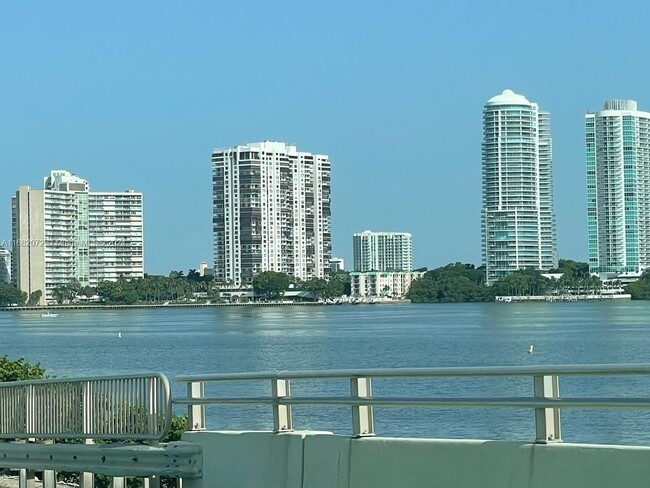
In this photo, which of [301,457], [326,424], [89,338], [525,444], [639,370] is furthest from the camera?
[89,338]

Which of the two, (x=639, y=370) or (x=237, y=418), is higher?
(x=639, y=370)

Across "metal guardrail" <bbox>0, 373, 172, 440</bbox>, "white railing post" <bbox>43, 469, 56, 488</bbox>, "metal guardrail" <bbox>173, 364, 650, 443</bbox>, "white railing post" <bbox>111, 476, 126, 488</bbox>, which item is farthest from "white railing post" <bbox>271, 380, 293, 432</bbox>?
"white railing post" <bbox>43, 469, 56, 488</bbox>

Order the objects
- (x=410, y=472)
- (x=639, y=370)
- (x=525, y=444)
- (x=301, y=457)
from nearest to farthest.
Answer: (x=639, y=370) → (x=525, y=444) → (x=410, y=472) → (x=301, y=457)

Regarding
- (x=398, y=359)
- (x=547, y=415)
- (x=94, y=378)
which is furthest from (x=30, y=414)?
(x=398, y=359)

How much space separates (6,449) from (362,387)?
458cm

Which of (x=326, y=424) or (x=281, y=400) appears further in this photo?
(x=326, y=424)

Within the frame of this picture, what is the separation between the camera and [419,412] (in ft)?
141

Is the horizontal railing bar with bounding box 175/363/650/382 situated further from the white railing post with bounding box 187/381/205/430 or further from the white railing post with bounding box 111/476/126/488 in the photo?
the white railing post with bounding box 111/476/126/488

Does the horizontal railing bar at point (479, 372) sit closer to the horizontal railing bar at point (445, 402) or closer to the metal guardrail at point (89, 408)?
the horizontal railing bar at point (445, 402)

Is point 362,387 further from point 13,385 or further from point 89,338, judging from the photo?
point 89,338

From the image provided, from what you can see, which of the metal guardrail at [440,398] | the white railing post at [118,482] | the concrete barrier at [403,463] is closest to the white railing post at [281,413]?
the metal guardrail at [440,398]

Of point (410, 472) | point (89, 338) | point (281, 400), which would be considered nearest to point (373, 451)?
point (410, 472)

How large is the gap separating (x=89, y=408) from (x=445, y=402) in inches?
163

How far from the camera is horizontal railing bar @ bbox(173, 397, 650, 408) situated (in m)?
8.97
